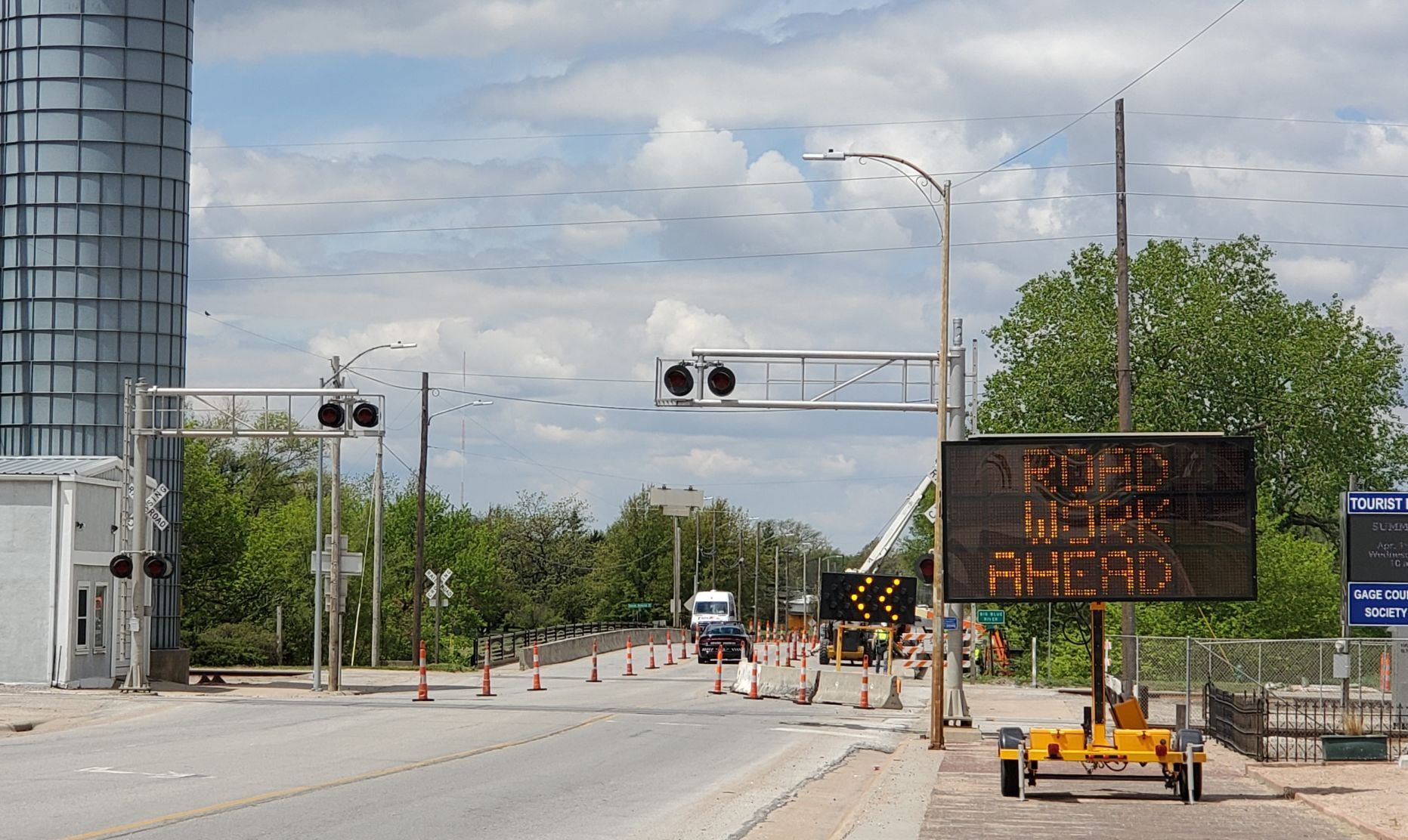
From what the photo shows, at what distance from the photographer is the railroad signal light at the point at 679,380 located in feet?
96.2

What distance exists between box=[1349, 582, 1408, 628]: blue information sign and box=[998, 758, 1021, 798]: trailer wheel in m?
10.1

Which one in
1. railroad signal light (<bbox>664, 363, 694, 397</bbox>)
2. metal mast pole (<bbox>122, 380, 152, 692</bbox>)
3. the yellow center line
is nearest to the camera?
the yellow center line

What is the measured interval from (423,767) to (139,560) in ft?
63.2

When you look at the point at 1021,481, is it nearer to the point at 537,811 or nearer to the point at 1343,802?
the point at 1343,802

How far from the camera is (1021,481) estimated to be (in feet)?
58.3

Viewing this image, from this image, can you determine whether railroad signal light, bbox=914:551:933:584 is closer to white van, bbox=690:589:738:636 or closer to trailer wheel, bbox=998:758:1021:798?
trailer wheel, bbox=998:758:1021:798

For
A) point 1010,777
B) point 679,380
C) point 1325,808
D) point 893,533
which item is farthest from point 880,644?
point 1325,808

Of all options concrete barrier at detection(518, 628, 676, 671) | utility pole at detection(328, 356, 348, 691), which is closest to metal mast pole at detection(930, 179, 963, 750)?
utility pole at detection(328, 356, 348, 691)

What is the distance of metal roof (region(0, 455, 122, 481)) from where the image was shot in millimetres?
37562

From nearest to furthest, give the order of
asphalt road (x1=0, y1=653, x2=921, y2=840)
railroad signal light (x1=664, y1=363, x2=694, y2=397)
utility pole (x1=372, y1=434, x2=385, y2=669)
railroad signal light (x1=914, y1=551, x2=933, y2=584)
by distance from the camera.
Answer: asphalt road (x1=0, y1=653, x2=921, y2=840) → railroad signal light (x1=914, y1=551, x2=933, y2=584) → railroad signal light (x1=664, y1=363, x2=694, y2=397) → utility pole (x1=372, y1=434, x2=385, y2=669)

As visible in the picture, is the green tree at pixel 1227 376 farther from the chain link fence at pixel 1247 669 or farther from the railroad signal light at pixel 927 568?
the railroad signal light at pixel 927 568

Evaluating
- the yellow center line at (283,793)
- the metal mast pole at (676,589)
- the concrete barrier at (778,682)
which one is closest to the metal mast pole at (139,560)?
the concrete barrier at (778,682)

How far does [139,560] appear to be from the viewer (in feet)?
120

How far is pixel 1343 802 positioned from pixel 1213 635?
1385 inches
